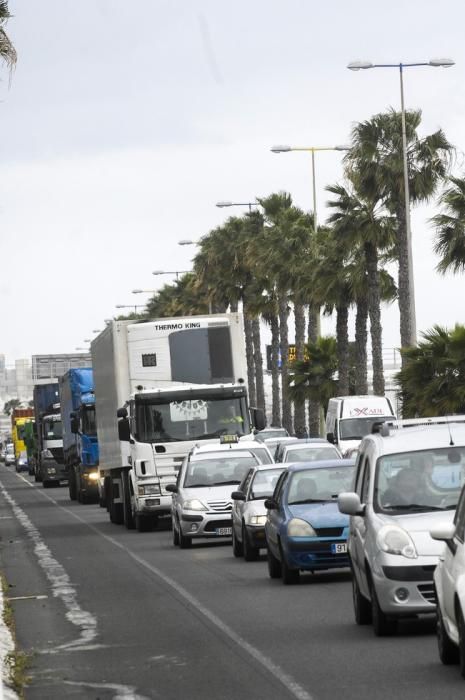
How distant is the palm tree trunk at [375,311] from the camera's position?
Answer: 60406 millimetres

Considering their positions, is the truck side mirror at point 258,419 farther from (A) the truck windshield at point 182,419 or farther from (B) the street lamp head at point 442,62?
(B) the street lamp head at point 442,62

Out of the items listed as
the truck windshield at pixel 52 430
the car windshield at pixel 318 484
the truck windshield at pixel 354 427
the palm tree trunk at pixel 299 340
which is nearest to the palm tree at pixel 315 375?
the palm tree trunk at pixel 299 340

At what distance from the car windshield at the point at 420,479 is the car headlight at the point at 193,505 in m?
14.0

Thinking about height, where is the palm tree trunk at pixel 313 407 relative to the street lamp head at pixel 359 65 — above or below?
below

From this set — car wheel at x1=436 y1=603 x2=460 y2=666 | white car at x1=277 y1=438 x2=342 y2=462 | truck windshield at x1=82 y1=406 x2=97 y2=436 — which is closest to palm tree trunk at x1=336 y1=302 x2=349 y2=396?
truck windshield at x1=82 y1=406 x2=97 y2=436

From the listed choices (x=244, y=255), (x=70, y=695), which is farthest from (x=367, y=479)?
(x=244, y=255)

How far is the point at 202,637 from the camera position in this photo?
50.8 ft

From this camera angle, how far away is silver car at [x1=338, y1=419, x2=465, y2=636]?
1412cm

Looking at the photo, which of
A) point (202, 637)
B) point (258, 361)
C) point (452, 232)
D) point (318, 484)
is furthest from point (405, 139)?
point (258, 361)

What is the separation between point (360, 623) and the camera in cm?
1578

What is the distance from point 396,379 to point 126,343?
1047cm

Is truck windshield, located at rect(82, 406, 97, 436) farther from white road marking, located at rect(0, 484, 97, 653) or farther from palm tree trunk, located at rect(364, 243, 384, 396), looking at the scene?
white road marking, located at rect(0, 484, 97, 653)

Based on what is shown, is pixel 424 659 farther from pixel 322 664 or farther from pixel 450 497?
pixel 450 497

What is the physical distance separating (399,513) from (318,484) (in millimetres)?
7420
